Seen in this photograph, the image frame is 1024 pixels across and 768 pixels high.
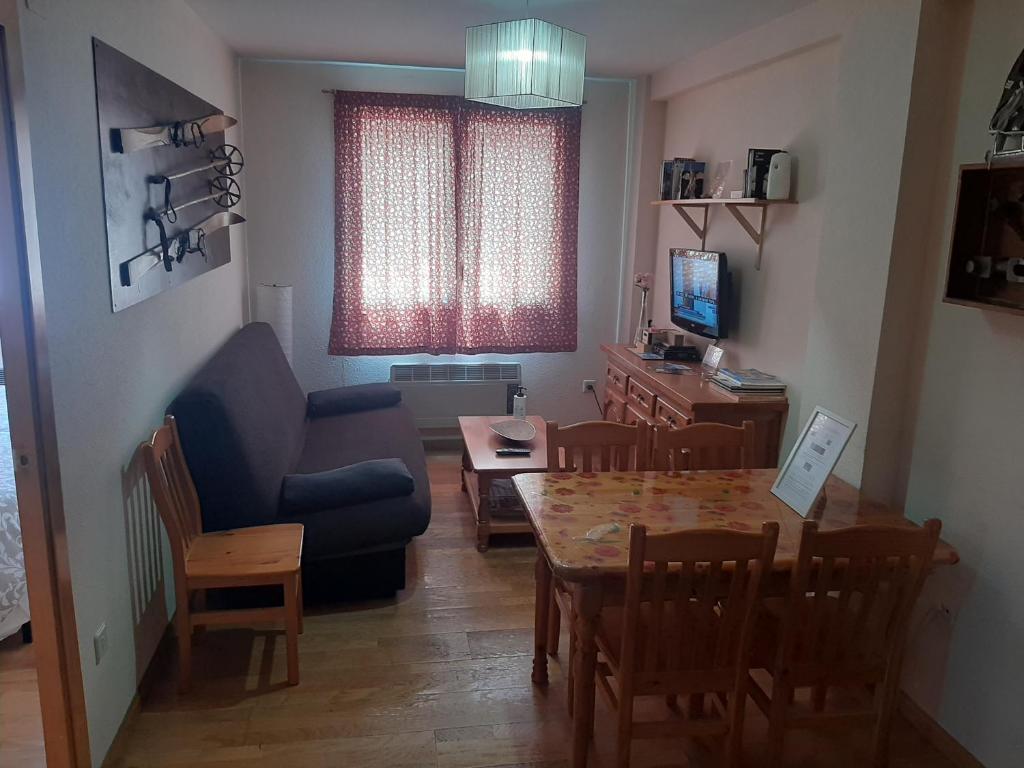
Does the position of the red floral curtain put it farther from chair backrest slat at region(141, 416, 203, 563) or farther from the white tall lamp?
chair backrest slat at region(141, 416, 203, 563)

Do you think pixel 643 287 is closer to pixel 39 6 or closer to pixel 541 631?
pixel 541 631

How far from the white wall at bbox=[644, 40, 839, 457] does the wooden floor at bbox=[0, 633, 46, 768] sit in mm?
3102

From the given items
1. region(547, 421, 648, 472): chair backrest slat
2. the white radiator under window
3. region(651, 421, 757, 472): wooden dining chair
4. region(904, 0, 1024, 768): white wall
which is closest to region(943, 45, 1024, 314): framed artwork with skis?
region(904, 0, 1024, 768): white wall

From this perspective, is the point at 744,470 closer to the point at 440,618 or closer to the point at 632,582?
the point at 632,582

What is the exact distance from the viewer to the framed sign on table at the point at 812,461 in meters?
2.28

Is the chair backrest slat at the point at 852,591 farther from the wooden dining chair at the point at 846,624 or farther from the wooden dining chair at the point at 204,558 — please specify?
the wooden dining chair at the point at 204,558

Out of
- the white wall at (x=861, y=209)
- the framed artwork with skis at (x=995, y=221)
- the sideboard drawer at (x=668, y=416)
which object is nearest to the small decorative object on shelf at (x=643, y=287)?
the sideboard drawer at (x=668, y=416)

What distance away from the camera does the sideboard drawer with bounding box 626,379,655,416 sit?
4.15 meters

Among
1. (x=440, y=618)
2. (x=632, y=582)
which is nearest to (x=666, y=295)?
(x=440, y=618)

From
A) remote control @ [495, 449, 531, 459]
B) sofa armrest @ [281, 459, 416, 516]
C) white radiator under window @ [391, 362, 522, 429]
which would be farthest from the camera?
white radiator under window @ [391, 362, 522, 429]

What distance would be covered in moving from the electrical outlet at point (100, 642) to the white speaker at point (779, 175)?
10.3 feet

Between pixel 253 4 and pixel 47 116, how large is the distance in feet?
6.10

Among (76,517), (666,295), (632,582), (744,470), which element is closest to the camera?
(632,582)

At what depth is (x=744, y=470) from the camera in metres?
2.75
